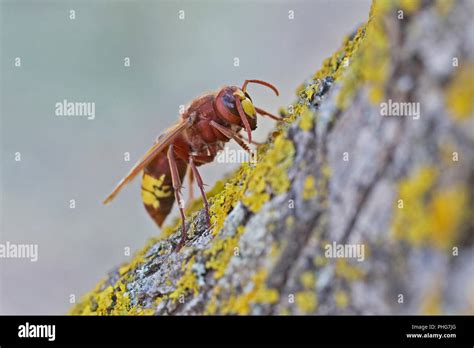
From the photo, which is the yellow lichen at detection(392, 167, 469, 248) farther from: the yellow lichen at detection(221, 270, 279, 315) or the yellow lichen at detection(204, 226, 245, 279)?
the yellow lichen at detection(204, 226, 245, 279)

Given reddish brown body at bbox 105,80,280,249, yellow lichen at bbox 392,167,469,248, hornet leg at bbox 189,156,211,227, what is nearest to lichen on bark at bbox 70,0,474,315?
yellow lichen at bbox 392,167,469,248

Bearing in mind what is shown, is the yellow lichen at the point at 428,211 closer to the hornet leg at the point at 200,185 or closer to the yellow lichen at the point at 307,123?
the yellow lichen at the point at 307,123

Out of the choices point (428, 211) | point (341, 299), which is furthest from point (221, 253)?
point (428, 211)

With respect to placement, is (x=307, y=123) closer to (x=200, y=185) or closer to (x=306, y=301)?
(x=306, y=301)

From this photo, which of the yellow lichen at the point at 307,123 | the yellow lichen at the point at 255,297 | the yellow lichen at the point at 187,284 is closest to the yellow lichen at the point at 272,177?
the yellow lichen at the point at 307,123
